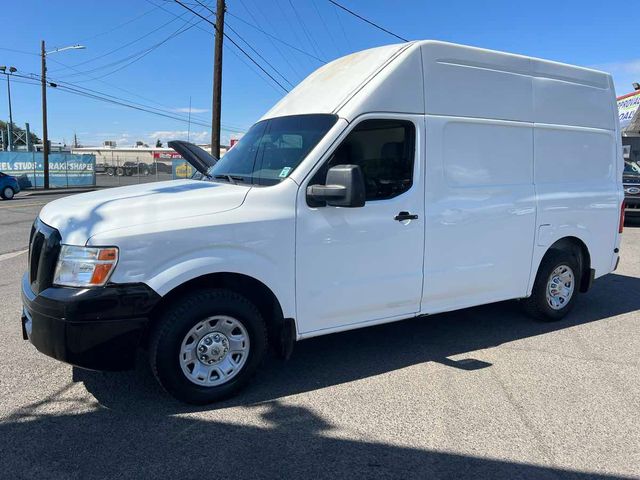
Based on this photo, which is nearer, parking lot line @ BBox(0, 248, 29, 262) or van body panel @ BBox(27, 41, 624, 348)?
van body panel @ BBox(27, 41, 624, 348)

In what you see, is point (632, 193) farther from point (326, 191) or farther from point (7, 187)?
point (7, 187)

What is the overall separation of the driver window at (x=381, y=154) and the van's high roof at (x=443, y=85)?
155 millimetres

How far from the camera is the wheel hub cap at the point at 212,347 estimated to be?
3.67 metres

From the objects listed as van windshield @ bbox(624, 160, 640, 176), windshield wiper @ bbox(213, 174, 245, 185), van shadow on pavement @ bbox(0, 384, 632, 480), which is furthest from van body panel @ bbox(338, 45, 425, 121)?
van windshield @ bbox(624, 160, 640, 176)

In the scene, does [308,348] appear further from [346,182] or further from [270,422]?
[346,182]

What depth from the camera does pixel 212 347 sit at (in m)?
3.69

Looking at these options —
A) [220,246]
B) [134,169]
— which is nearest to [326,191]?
[220,246]

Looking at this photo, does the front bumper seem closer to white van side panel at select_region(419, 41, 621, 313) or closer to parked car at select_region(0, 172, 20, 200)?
white van side panel at select_region(419, 41, 621, 313)

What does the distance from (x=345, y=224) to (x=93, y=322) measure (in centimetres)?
187

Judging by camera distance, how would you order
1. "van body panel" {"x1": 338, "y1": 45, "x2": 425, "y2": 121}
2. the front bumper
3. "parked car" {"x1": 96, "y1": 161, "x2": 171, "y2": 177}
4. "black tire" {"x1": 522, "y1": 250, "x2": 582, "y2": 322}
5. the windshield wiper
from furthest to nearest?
"parked car" {"x1": 96, "y1": 161, "x2": 171, "y2": 177}
"black tire" {"x1": 522, "y1": 250, "x2": 582, "y2": 322}
the windshield wiper
"van body panel" {"x1": 338, "y1": 45, "x2": 425, "y2": 121}
the front bumper

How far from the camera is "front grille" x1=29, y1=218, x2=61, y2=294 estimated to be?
3420 mm

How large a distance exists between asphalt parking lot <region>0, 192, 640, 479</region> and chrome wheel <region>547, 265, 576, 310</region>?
1.75 ft

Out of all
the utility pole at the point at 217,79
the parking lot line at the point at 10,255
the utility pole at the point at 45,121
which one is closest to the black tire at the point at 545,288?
the parking lot line at the point at 10,255

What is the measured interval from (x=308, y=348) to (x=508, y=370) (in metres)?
1.74
